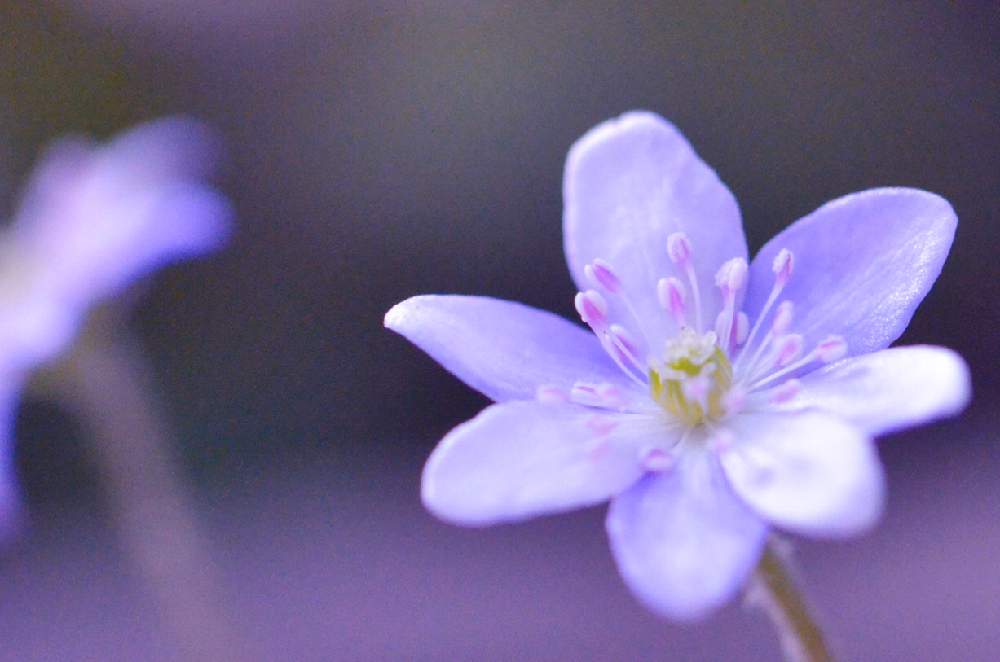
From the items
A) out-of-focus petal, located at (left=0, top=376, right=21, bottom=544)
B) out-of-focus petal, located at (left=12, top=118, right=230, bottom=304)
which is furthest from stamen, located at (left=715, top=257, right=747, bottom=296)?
out-of-focus petal, located at (left=0, top=376, right=21, bottom=544)

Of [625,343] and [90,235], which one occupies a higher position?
[90,235]

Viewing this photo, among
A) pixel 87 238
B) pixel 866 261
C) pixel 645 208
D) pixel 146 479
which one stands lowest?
pixel 866 261

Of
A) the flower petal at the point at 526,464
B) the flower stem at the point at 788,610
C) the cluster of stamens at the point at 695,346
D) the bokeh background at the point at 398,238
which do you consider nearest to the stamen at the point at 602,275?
the cluster of stamens at the point at 695,346

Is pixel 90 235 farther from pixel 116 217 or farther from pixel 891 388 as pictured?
pixel 891 388

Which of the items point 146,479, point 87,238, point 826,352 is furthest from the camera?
point 87,238

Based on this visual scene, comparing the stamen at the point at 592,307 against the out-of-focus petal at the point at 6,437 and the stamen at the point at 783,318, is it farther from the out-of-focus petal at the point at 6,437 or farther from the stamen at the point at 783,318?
the out-of-focus petal at the point at 6,437

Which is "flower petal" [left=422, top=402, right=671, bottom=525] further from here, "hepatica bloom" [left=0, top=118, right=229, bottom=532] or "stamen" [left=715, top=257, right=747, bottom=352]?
"hepatica bloom" [left=0, top=118, right=229, bottom=532]

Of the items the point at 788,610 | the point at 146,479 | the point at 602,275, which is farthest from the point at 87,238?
the point at 788,610

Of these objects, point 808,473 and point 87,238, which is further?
point 87,238
